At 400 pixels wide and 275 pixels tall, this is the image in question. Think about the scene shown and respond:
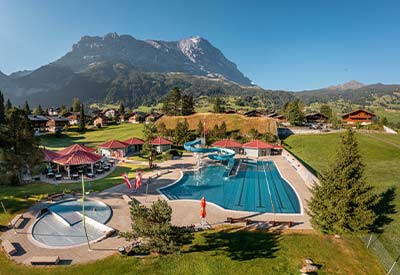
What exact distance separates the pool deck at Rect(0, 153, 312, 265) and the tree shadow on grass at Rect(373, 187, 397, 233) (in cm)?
434

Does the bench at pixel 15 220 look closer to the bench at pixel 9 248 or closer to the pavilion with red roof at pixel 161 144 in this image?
the bench at pixel 9 248

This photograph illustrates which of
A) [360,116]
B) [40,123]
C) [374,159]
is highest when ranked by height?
[360,116]

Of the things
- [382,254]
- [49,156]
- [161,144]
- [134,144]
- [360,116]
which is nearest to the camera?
[382,254]

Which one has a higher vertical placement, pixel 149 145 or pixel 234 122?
pixel 234 122

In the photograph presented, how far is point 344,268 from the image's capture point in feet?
38.2

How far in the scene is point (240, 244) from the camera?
13711 mm

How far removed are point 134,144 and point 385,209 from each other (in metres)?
37.0

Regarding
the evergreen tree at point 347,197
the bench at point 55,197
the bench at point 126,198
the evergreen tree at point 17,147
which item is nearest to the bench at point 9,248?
the bench at point 55,197

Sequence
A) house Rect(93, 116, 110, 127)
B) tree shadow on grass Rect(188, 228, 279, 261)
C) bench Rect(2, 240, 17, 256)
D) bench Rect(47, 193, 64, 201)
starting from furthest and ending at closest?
1. house Rect(93, 116, 110, 127)
2. bench Rect(47, 193, 64, 201)
3. tree shadow on grass Rect(188, 228, 279, 261)
4. bench Rect(2, 240, 17, 256)

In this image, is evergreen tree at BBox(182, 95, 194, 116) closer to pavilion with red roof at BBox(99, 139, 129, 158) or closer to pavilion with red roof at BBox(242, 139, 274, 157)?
pavilion with red roof at BBox(99, 139, 129, 158)

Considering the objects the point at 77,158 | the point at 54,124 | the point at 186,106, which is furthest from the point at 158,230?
the point at 54,124

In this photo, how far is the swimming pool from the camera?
14234 millimetres

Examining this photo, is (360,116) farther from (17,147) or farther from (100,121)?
(100,121)

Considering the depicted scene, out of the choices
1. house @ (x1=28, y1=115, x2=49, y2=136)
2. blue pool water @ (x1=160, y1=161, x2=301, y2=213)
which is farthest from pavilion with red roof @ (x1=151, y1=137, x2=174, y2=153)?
house @ (x1=28, y1=115, x2=49, y2=136)
